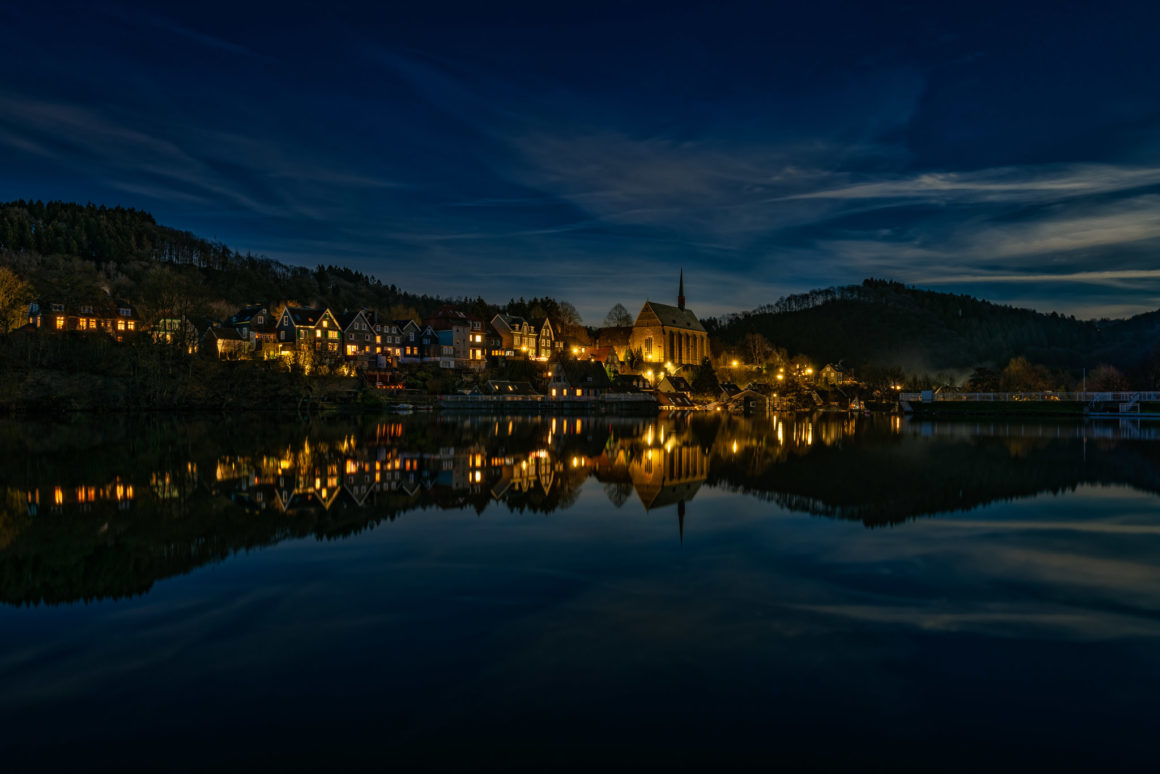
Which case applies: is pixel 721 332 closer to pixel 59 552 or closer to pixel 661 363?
pixel 661 363

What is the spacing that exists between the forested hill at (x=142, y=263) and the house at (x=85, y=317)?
178 inches

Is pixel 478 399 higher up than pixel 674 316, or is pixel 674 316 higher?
pixel 674 316

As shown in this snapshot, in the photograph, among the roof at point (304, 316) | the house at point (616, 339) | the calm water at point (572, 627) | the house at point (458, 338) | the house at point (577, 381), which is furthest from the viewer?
the house at point (616, 339)

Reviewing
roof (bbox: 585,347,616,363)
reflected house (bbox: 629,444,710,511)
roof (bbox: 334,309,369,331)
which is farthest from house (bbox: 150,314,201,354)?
roof (bbox: 585,347,616,363)

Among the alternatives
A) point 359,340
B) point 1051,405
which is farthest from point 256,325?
point 1051,405

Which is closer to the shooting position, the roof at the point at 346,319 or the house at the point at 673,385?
the roof at the point at 346,319

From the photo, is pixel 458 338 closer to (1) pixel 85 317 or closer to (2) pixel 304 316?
(2) pixel 304 316

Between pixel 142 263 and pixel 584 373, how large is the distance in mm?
81263

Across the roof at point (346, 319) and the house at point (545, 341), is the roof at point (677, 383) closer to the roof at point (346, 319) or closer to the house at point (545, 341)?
the house at point (545, 341)

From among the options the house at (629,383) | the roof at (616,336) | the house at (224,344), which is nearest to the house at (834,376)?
the house at (629,383)

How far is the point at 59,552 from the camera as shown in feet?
33.6

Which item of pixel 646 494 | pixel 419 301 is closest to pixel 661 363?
pixel 419 301

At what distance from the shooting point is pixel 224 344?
229ft

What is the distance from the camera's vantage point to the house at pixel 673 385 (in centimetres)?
9188
